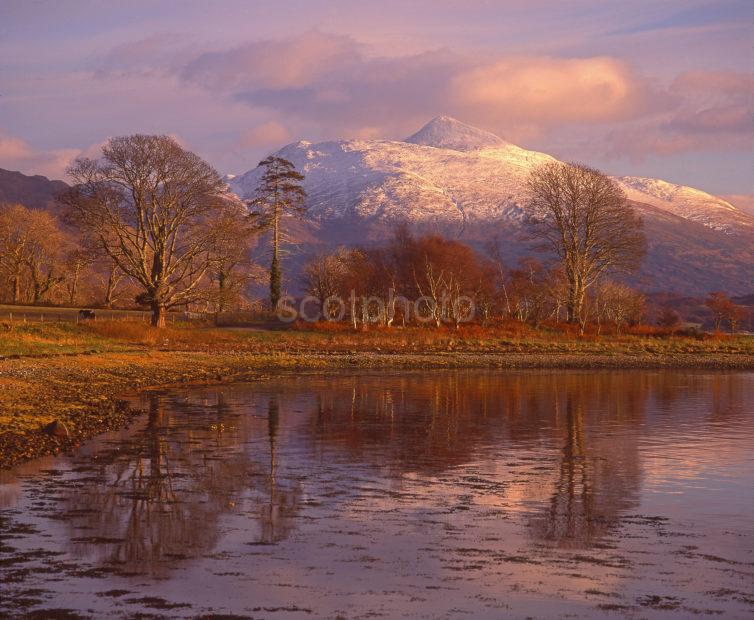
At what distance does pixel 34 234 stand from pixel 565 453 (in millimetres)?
84682

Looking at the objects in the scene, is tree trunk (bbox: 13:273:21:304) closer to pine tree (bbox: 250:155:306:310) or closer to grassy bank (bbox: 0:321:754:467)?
pine tree (bbox: 250:155:306:310)

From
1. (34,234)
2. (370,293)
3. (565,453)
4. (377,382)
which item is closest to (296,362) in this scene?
(377,382)

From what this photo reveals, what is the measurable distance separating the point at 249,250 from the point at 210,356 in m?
23.4

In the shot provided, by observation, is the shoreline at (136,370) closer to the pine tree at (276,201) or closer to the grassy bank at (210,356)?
the grassy bank at (210,356)

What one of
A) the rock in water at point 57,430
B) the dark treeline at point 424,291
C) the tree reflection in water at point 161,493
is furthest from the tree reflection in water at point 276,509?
the dark treeline at point 424,291

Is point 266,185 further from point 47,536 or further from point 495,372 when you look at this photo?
point 47,536

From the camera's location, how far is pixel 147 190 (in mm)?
64875

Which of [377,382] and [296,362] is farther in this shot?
[296,362]

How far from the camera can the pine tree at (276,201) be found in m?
87.7

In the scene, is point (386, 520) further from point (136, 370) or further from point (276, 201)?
point (276, 201)

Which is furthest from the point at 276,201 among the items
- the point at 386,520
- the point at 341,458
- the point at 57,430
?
the point at 386,520

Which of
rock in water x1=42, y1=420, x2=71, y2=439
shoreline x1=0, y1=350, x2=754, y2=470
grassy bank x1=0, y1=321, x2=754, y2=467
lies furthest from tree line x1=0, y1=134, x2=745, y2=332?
rock in water x1=42, y1=420, x2=71, y2=439

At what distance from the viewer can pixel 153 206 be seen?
2584 inches

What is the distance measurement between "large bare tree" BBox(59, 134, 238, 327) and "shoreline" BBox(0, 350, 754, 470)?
1183 cm
